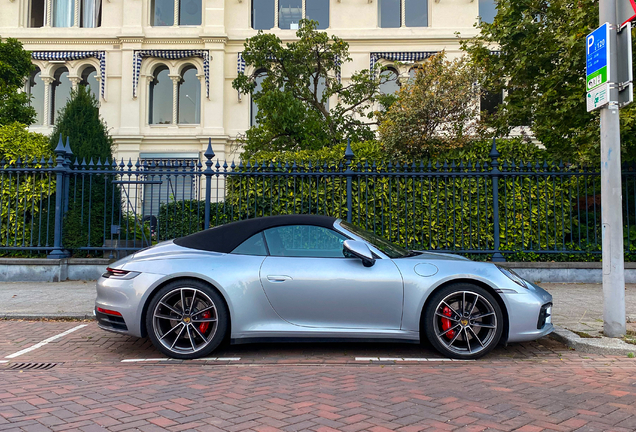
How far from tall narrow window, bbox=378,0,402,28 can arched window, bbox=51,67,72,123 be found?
14.8 m

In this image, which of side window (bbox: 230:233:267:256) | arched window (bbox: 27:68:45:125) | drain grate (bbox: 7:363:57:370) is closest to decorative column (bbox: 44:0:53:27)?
arched window (bbox: 27:68:45:125)

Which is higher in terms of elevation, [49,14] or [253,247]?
[49,14]

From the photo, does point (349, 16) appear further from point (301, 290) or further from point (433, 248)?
point (301, 290)

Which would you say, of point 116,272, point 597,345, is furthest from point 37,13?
point 597,345

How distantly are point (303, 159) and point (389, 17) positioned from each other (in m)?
14.8

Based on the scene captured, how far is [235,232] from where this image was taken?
5.02m

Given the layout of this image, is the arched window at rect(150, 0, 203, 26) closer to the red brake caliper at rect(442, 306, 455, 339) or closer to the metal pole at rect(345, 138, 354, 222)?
the metal pole at rect(345, 138, 354, 222)

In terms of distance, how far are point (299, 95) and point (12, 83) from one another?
9.26m

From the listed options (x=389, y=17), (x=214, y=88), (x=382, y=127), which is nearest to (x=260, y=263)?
(x=382, y=127)

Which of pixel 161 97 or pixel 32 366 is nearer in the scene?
pixel 32 366

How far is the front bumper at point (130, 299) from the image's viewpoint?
4.70 meters

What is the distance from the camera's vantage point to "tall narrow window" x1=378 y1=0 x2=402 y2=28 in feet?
75.6

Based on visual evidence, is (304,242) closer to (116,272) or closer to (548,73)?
(116,272)

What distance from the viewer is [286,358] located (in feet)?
16.0
